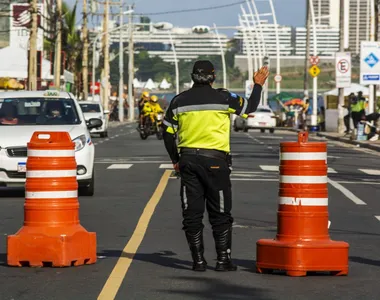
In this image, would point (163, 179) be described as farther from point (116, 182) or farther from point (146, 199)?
point (146, 199)

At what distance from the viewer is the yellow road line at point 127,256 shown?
1006 centimetres

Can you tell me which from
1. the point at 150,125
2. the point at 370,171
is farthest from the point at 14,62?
the point at 370,171

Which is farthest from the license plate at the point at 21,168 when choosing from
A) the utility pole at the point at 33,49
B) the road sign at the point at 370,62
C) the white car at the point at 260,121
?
the white car at the point at 260,121

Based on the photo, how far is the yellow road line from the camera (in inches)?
396

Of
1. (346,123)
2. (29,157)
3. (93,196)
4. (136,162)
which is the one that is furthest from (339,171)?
(346,123)

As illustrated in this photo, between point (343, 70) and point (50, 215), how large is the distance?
145 ft

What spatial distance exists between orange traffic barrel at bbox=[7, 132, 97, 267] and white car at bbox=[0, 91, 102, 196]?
7.79 m

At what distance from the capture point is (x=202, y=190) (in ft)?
36.9

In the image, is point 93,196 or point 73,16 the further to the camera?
point 73,16

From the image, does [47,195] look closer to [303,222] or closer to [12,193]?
[303,222]

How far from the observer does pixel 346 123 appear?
5772 centimetres

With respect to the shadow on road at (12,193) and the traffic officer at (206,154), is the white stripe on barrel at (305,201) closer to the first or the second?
the traffic officer at (206,154)

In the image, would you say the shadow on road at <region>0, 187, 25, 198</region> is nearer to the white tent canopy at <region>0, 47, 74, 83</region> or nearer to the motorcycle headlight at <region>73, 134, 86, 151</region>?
the motorcycle headlight at <region>73, 134, 86, 151</region>

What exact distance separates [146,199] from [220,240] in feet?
26.7
